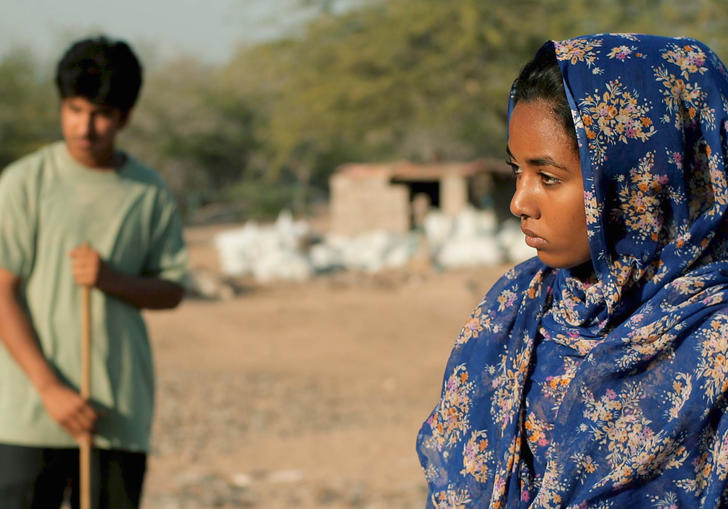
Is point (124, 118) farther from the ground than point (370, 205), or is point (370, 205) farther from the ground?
point (124, 118)

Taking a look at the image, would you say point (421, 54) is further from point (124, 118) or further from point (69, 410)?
point (69, 410)

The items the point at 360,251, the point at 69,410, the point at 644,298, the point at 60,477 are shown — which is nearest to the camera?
the point at 644,298

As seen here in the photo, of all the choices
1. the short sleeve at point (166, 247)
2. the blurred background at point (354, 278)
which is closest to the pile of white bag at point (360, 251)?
the blurred background at point (354, 278)

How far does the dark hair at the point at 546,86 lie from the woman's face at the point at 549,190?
0.01 meters

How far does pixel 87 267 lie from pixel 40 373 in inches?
12.3

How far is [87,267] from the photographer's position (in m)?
2.65

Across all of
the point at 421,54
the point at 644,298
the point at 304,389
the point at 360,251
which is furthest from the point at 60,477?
the point at 360,251

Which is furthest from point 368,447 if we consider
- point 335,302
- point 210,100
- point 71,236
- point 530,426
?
point 210,100

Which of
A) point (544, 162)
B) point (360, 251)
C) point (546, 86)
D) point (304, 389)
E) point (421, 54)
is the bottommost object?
point (304, 389)

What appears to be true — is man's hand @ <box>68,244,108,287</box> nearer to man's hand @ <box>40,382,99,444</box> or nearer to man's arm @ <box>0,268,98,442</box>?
man's arm @ <box>0,268,98,442</box>

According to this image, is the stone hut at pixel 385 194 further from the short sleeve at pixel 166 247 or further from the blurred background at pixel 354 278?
the short sleeve at pixel 166 247

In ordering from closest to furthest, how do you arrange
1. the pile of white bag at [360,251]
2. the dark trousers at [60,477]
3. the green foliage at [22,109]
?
the dark trousers at [60,477], the pile of white bag at [360,251], the green foliage at [22,109]

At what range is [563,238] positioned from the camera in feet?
5.09

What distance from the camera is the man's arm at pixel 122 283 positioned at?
2658 mm
